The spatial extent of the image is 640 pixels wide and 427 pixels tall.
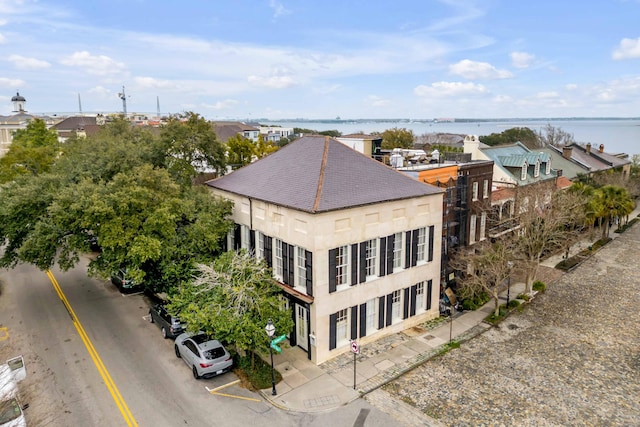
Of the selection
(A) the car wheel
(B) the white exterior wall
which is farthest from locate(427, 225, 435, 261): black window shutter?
(A) the car wheel

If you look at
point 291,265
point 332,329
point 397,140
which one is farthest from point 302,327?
point 397,140

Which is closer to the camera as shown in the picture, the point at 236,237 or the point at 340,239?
the point at 340,239

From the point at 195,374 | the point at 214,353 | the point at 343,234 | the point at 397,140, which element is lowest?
the point at 195,374

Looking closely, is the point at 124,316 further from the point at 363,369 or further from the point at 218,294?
the point at 363,369

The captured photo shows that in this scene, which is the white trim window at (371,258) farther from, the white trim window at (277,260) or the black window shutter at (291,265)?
the white trim window at (277,260)

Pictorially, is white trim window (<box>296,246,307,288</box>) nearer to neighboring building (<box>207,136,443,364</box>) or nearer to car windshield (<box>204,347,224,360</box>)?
neighboring building (<box>207,136,443,364</box>)

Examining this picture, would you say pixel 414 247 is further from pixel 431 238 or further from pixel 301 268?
pixel 301 268
